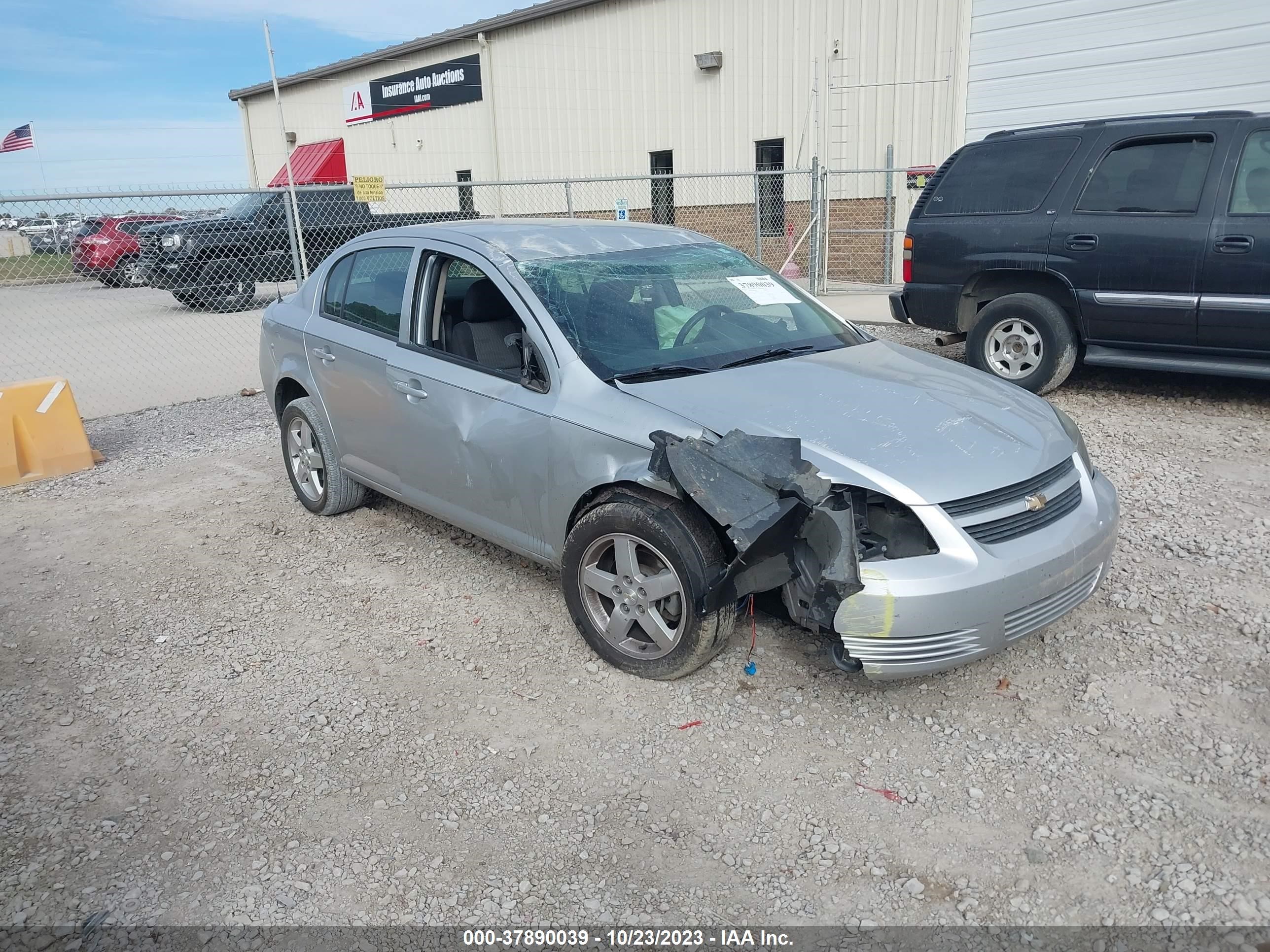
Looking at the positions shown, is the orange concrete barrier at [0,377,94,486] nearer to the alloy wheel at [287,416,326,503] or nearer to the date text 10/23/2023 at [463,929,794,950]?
the alloy wheel at [287,416,326,503]

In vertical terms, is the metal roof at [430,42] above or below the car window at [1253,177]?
above

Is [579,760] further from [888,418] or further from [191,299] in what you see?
[191,299]

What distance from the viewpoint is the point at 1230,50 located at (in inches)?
463

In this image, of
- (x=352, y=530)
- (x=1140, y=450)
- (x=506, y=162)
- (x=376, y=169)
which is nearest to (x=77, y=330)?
(x=352, y=530)

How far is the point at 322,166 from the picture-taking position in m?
27.9

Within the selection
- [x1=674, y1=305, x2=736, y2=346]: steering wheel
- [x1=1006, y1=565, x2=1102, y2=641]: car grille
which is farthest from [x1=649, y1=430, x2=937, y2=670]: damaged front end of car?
[x1=674, y1=305, x2=736, y2=346]: steering wheel

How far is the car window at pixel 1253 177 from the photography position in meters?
6.18

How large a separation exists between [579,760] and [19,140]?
1799 cm

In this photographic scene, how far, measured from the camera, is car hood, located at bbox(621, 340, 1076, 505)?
309 cm

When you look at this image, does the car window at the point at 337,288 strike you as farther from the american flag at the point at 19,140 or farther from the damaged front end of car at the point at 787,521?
the american flag at the point at 19,140

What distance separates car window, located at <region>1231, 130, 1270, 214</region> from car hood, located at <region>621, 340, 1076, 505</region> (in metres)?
3.52

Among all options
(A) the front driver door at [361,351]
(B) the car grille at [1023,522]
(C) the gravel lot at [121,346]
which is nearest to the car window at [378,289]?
(A) the front driver door at [361,351]

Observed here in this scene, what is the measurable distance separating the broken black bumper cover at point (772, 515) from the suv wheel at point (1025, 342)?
438 centimetres

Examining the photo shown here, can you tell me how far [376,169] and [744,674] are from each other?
1080 inches
